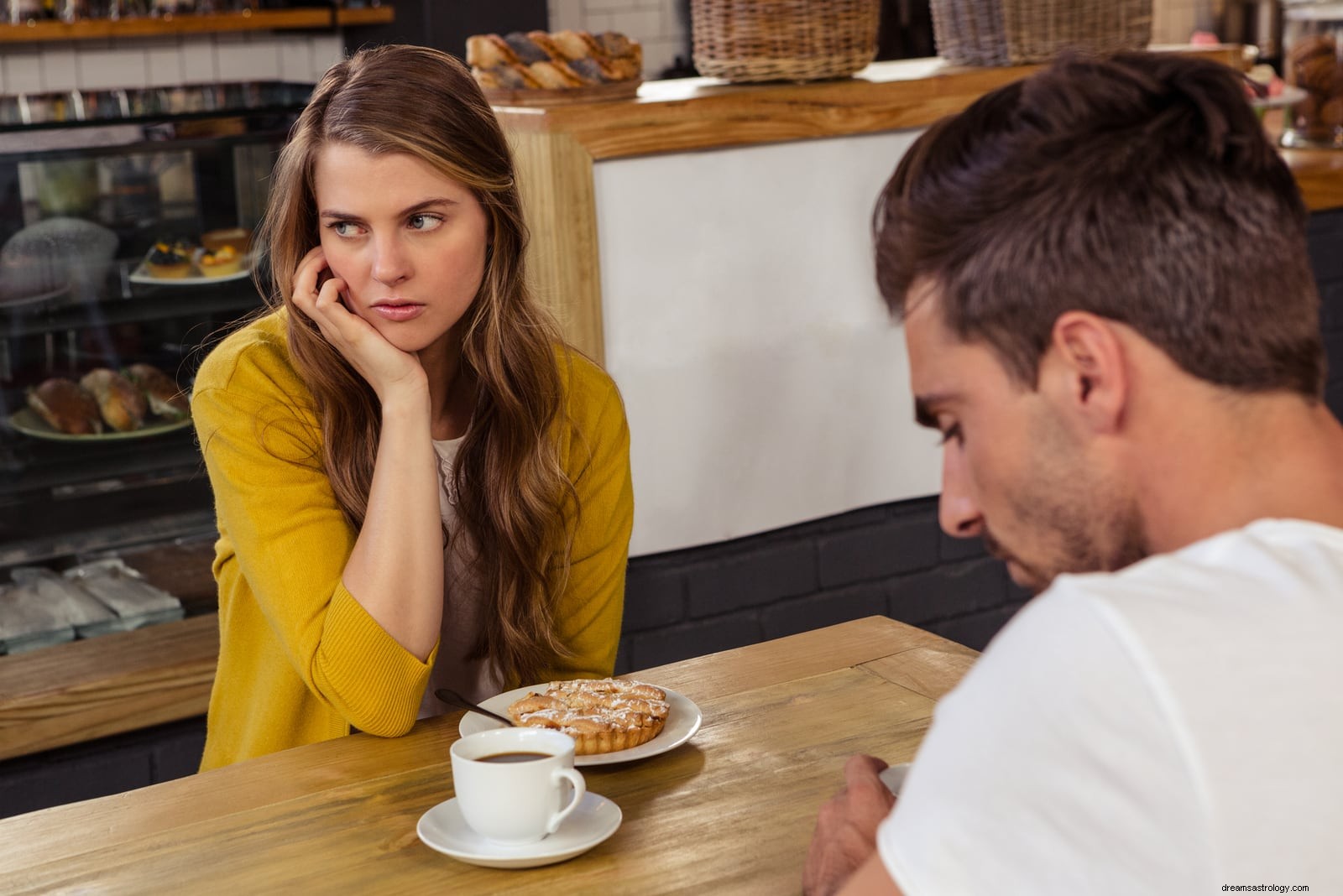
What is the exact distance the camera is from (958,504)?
3.17ft

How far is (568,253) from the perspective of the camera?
2.40 meters

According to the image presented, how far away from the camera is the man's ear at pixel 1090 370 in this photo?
825mm

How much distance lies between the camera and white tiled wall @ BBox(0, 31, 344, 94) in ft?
14.7

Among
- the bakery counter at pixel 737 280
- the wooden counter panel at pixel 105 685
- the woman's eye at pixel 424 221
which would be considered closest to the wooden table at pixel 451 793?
the woman's eye at pixel 424 221

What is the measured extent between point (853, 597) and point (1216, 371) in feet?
6.79

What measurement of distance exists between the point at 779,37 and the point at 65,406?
1407 millimetres

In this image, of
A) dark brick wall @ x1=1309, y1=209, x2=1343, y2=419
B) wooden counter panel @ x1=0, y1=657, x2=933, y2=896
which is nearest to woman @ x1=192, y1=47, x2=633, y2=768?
wooden counter panel @ x1=0, y1=657, x2=933, y2=896

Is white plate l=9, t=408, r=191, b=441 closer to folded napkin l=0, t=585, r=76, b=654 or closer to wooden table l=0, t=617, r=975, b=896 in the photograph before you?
folded napkin l=0, t=585, r=76, b=654

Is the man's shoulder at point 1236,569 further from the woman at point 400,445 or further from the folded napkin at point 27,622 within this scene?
the folded napkin at point 27,622

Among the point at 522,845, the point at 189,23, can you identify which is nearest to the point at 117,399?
the point at 522,845

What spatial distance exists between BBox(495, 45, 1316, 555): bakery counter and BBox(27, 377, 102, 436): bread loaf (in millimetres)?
830

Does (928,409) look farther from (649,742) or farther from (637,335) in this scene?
(637,335)

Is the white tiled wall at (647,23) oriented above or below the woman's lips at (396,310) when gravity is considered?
above

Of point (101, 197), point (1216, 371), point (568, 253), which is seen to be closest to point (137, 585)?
point (101, 197)
